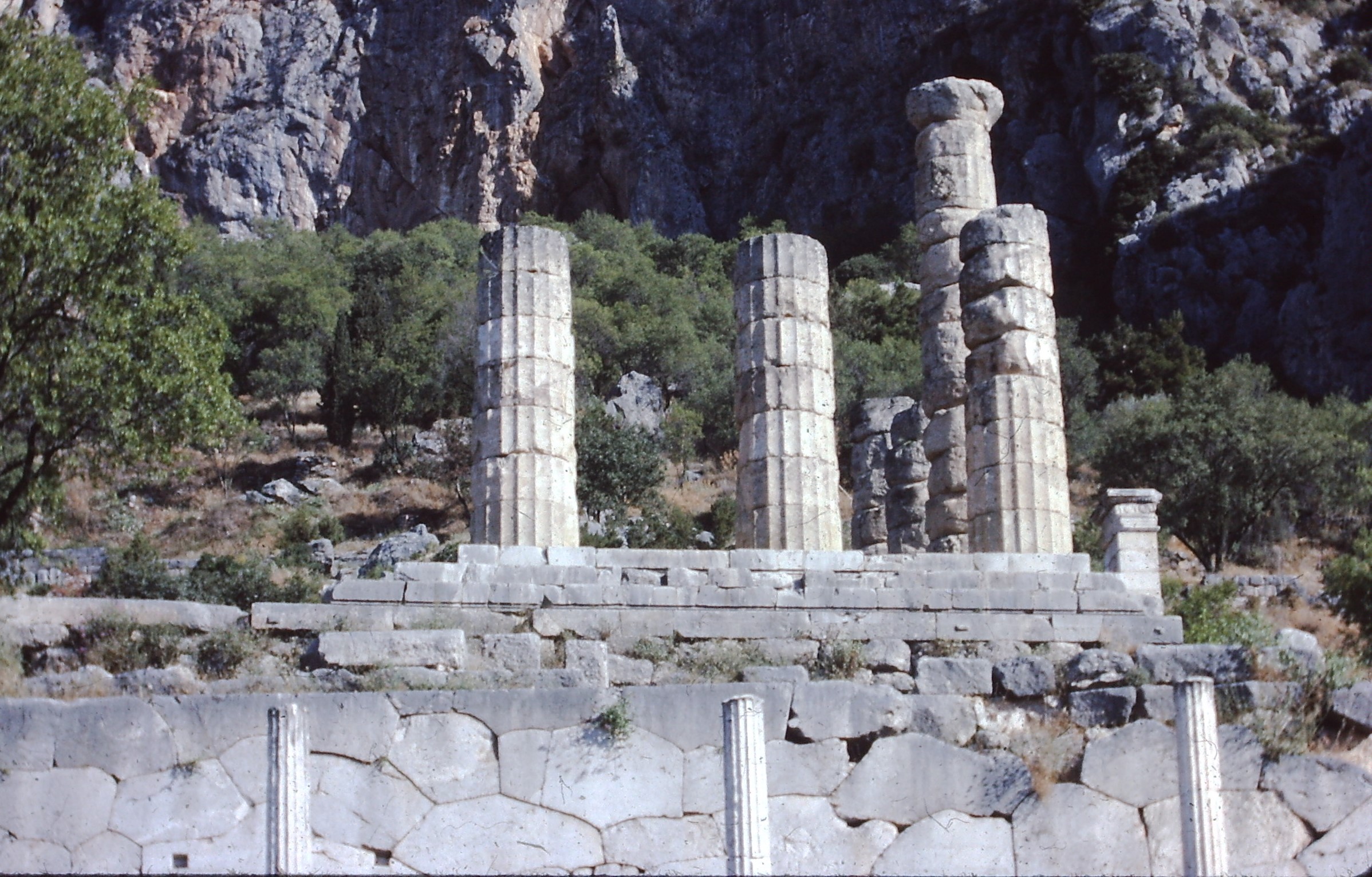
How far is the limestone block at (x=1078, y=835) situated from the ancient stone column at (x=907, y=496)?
472 inches

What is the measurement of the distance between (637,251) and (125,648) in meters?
46.0

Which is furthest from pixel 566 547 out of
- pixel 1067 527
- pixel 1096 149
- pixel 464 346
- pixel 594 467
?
pixel 1096 149

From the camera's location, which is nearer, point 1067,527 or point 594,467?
point 1067,527

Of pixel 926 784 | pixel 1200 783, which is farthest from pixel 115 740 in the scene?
pixel 1200 783

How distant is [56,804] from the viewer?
12.5m

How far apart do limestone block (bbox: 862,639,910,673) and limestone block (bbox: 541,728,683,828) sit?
11.2 feet

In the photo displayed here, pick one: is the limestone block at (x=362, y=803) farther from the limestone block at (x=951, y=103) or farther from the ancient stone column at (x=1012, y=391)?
the limestone block at (x=951, y=103)

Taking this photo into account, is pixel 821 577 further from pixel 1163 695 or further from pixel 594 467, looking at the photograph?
pixel 594 467

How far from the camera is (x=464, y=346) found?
44.8m

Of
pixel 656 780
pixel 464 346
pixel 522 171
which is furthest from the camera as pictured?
pixel 522 171

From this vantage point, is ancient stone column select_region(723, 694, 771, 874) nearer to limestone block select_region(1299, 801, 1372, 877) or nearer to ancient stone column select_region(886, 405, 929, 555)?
limestone block select_region(1299, 801, 1372, 877)

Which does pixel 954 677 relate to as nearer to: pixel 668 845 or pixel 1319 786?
pixel 1319 786

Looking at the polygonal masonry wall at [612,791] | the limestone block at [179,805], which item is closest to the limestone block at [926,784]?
the polygonal masonry wall at [612,791]

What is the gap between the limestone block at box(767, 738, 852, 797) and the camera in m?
13.2
